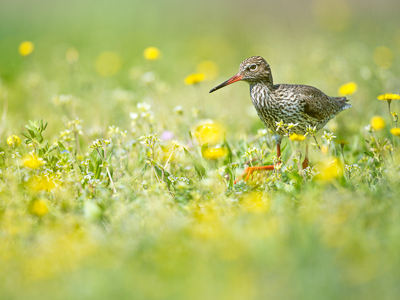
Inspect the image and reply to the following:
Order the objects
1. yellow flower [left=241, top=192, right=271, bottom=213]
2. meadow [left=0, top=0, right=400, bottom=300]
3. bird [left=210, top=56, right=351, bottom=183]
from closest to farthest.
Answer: meadow [left=0, top=0, right=400, bottom=300]
yellow flower [left=241, top=192, right=271, bottom=213]
bird [left=210, top=56, right=351, bottom=183]

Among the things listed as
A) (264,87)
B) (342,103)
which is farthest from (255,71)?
(342,103)

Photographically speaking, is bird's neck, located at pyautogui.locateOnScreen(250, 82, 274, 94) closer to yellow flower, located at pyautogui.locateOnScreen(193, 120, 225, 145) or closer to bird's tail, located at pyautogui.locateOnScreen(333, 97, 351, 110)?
yellow flower, located at pyautogui.locateOnScreen(193, 120, 225, 145)

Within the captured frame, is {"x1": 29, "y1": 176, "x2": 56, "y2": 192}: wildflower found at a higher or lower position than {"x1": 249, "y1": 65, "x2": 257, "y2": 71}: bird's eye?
lower

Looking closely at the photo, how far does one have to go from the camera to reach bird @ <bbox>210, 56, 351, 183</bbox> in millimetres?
4387

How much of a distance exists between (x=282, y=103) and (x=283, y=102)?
0.01 m

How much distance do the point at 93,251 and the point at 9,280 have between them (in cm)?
45

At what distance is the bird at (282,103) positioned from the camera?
4.39 metres

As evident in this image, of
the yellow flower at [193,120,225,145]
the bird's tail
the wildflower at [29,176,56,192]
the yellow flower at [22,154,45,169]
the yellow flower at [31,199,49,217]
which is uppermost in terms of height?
the bird's tail

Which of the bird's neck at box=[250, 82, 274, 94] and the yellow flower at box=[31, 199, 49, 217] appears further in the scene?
the bird's neck at box=[250, 82, 274, 94]

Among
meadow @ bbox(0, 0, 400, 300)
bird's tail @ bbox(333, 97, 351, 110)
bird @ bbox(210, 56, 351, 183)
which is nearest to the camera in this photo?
meadow @ bbox(0, 0, 400, 300)

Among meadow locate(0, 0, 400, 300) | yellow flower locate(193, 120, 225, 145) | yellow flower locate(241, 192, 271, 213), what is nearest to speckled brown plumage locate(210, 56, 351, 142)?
meadow locate(0, 0, 400, 300)

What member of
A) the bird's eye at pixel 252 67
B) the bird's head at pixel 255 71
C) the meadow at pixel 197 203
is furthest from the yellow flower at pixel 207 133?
the bird's eye at pixel 252 67

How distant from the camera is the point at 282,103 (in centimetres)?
438

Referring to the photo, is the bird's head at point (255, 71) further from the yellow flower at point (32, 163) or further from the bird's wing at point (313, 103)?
the yellow flower at point (32, 163)
